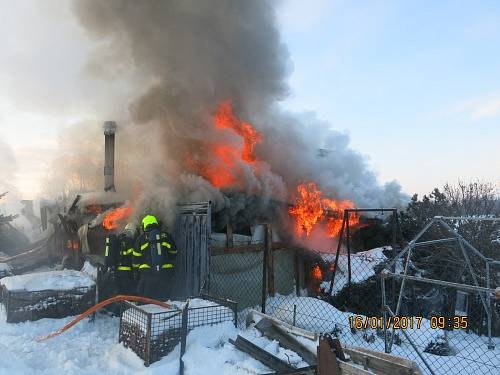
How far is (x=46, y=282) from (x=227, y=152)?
698cm

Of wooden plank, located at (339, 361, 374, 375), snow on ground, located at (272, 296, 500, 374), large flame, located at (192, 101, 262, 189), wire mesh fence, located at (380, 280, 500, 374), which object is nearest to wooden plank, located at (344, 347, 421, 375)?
wooden plank, located at (339, 361, 374, 375)

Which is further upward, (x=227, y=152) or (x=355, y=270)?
(x=227, y=152)

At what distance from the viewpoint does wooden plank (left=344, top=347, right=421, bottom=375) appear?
374 cm

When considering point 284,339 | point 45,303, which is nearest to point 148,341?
point 284,339

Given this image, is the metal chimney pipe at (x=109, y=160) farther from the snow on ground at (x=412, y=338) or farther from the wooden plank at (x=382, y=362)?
the wooden plank at (x=382, y=362)

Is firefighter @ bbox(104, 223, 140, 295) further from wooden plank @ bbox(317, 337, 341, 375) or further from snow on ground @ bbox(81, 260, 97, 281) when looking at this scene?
wooden plank @ bbox(317, 337, 341, 375)

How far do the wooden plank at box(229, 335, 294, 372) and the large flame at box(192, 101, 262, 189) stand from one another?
7.12 metres

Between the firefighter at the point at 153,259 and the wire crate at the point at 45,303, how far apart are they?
1.04 meters

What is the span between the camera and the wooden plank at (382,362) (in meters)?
3.74

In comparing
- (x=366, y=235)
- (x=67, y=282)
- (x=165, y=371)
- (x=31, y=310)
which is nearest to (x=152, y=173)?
(x=67, y=282)

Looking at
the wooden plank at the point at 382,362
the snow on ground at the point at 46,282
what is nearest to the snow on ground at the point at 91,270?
the snow on ground at the point at 46,282

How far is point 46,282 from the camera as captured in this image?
292 inches

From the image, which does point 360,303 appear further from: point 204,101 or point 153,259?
point 204,101

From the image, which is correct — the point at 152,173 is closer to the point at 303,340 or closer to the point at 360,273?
the point at 360,273
